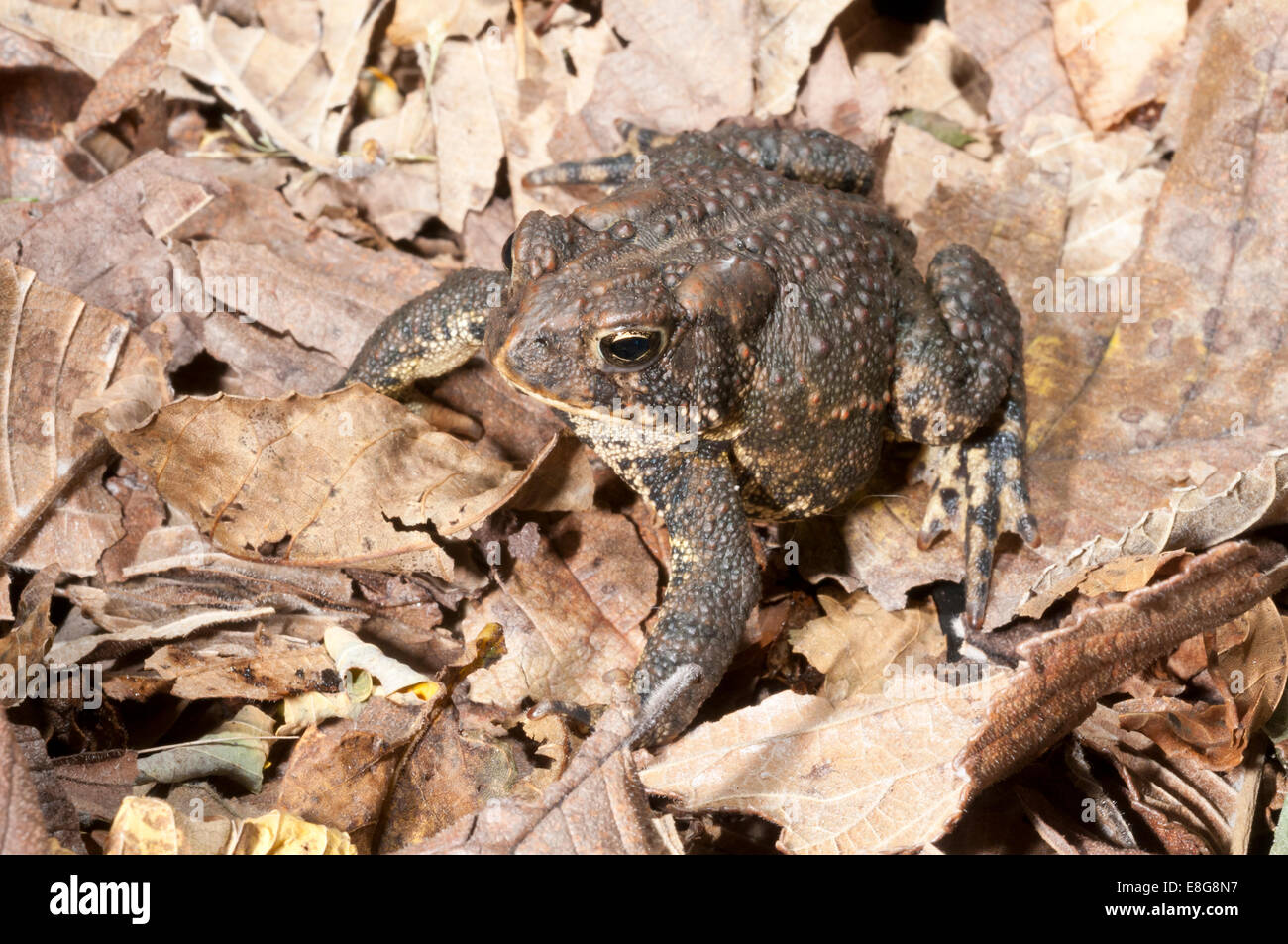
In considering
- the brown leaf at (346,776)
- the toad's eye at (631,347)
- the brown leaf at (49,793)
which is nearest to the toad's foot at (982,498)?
the toad's eye at (631,347)

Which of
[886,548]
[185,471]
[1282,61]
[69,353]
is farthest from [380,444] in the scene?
[1282,61]

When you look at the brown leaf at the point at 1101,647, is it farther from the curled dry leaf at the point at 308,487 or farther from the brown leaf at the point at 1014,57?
the brown leaf at the point at 1014,57

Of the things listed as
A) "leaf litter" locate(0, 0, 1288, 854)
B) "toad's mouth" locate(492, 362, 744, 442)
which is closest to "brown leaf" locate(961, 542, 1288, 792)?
"leaf litter" locate(0, 0, 1288, 854)

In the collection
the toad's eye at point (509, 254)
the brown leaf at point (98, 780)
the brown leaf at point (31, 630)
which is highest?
the toad's eye at point (509, 254)

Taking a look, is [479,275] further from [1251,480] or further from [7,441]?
[1251,480]

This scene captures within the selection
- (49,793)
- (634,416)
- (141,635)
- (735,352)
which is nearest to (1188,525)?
(735,352)

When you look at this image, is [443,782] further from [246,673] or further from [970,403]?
[970,403]

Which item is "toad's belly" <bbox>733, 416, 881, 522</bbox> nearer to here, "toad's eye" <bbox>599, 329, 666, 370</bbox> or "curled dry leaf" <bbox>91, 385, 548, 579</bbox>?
"toad's eye" <bbox>599, 329, 666, 370</bbox>
